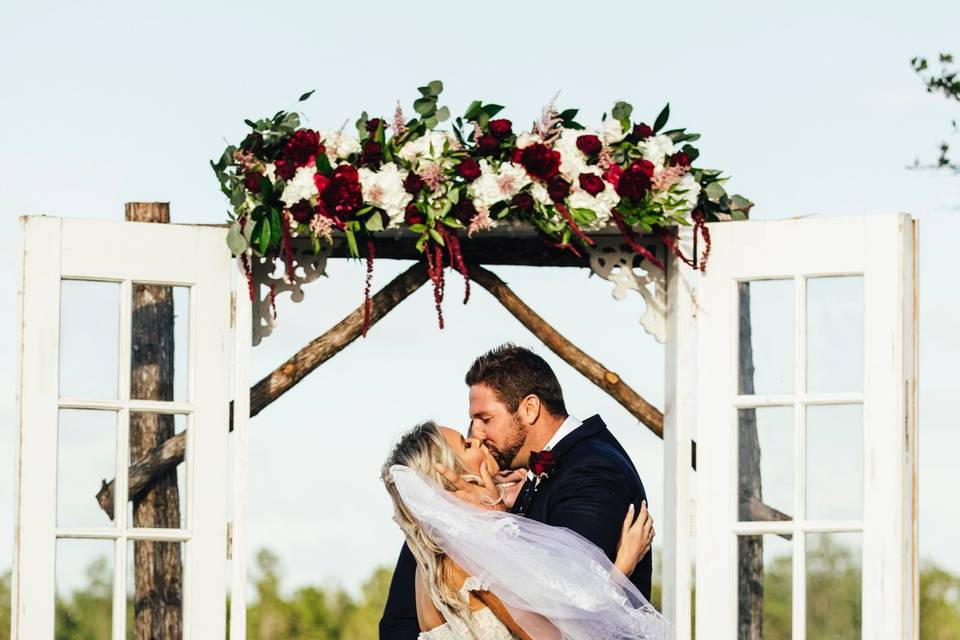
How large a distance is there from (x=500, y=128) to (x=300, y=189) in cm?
77

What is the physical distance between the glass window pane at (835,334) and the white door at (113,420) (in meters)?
2.16

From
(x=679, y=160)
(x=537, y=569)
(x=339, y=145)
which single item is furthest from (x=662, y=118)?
(x=537, y=569)

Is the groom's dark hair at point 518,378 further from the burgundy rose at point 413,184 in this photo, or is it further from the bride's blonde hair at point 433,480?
the burgundy rose at point 413,184

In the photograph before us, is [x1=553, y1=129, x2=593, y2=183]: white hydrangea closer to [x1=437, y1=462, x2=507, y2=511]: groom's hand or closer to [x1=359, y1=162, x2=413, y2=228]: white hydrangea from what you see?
[x1=359, y1=162, x2=413, y2=228]: white hydrangea

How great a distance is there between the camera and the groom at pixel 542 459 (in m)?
5.07

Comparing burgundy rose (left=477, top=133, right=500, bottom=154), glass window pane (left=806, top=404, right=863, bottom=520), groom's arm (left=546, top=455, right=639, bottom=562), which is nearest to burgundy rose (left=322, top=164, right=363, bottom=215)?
burgundy rose (left=477, top=133, right=500, bottom=154)

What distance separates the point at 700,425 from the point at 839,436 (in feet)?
1.63

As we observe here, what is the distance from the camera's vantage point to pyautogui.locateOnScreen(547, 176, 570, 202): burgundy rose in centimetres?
528

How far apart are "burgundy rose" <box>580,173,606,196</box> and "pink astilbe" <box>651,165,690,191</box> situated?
20cm

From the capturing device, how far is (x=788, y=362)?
17.4ft

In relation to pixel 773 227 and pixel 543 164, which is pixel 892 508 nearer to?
pixel 773 227

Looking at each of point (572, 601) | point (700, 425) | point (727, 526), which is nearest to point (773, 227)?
point (700, 425)

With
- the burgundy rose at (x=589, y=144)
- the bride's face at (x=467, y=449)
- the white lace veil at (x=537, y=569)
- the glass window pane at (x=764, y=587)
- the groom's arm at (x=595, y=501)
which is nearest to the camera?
the white lace veil at (x=537, y=569)

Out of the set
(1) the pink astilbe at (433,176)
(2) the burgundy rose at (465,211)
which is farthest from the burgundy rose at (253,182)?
(2) the burgundy rose at (465,211)
